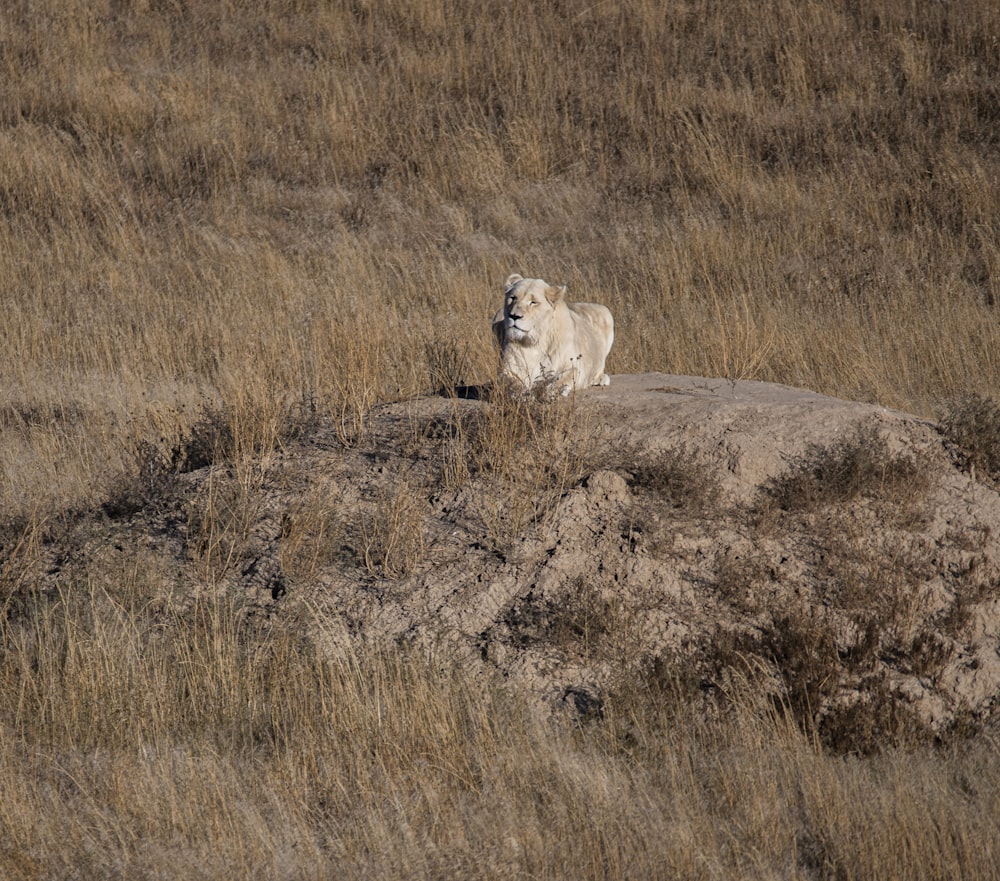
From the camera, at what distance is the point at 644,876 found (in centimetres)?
394

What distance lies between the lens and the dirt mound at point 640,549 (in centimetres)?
522

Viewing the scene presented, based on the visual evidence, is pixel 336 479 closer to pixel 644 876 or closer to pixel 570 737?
pixel 570 737

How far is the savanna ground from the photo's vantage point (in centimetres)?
421

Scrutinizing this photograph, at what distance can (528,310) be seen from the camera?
648 cm

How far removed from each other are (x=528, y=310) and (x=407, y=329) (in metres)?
3.99

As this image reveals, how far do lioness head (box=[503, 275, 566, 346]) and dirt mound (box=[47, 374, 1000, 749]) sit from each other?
1.52 feet

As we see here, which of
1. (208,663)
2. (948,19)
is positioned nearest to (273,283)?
(208,663)

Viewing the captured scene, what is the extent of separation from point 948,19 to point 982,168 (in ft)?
13.1

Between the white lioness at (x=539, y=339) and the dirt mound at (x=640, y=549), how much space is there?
1.02 feet

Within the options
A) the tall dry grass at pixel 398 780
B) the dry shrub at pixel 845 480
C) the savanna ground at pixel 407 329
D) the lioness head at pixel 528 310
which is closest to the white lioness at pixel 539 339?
the lioness head at pixel 528 310

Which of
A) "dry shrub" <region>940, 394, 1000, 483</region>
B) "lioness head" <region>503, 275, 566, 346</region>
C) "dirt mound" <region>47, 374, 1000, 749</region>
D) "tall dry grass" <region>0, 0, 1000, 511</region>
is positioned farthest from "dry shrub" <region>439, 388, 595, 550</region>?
"dry shrub" <region>940, 394, 1000, 483</region>

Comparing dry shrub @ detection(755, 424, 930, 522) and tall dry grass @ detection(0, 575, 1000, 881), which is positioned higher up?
dry shrub @ detection(755, 424, 930, 522)

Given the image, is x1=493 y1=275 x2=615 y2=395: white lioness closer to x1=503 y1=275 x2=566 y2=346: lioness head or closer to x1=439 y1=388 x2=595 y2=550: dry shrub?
x1=503 y1=275 x2=566 y2=346: lioness head

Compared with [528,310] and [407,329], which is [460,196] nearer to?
[407,329]
